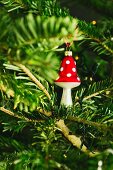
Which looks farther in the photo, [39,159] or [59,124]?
[59,124]

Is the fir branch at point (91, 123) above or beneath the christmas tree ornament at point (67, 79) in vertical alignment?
beneath

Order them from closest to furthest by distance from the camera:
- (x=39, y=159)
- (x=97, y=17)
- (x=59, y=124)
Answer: (x=39, y=159), (x=59, y=124), (x=97, y=17)

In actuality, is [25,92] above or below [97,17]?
below

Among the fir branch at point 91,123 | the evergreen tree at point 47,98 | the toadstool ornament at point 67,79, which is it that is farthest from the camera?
the toadstool ornament at point 67,79

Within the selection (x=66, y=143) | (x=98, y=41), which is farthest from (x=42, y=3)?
(x=66, y=143)

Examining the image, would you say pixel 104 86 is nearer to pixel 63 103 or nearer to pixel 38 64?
pixel 63 103

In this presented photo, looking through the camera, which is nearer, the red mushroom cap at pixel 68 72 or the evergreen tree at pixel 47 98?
the evergreen tree at pixel 47 98

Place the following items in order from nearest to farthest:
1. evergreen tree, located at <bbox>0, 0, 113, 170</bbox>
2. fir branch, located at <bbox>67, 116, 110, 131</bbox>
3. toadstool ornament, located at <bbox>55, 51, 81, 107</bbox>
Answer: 1. evergreen tree, located at <bbox>0, 0, 113, 170</bbox>
2. fir branch, located at <bbox>67, 116, 110, 131</bbox>
3. toadstool ornament, located at <bbox>55, 51, 81, 107</bbox>

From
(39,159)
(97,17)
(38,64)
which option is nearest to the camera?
(38,64)
